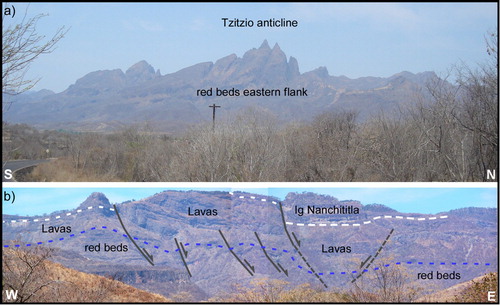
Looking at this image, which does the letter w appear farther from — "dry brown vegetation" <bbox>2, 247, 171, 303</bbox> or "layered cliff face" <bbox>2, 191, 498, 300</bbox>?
"layered cliff face" <bbox>2, 191, 498, 300</bbox>

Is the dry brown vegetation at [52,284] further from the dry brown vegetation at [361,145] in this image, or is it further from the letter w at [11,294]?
the dry brown vegetation at [361,145]

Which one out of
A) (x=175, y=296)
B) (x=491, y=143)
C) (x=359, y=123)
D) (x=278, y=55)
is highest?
(x=278, y=55)

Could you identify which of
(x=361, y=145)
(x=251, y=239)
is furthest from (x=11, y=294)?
(x=361, y=145)

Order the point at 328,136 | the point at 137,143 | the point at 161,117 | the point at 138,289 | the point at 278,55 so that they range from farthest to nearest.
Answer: the point at 278,55, the point at 161,117, the point at 137,143, the point at 328,136, the point at 138,289

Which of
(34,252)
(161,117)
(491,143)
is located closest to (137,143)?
(161,117)

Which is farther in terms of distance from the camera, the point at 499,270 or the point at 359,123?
the point at 359,123

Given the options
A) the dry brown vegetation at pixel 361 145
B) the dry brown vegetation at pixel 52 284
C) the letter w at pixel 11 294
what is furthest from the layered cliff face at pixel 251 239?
the dry brown vegetation at pixel 361 145

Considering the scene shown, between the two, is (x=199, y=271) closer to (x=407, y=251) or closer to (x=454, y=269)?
(x=407, y=251)
